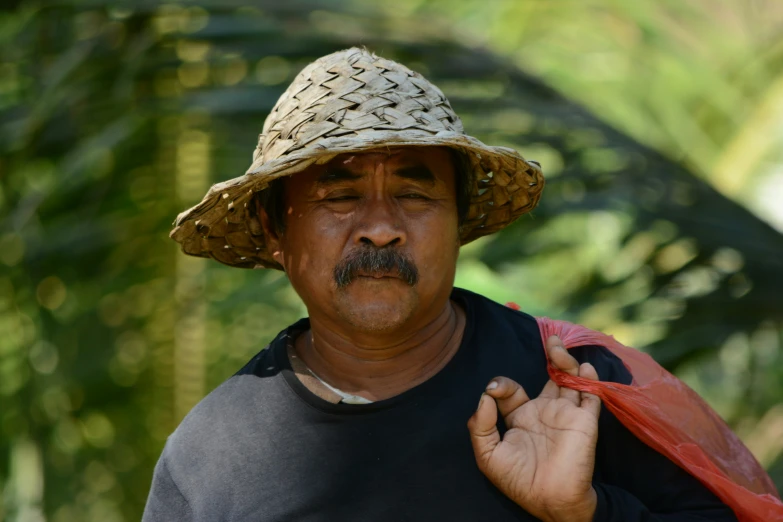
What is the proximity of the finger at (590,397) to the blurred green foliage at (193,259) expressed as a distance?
1.34 metres

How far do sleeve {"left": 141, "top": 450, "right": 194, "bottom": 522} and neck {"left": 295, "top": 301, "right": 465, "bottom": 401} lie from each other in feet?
1.13

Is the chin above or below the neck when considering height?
above

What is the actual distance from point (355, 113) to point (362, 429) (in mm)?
559

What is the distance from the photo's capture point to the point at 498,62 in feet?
10.4

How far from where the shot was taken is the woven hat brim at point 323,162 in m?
1.86

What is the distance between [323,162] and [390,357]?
384 millimetres

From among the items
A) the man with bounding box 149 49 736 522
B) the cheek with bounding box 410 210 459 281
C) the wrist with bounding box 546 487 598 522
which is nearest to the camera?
the wrist with bounding box 546 487 598 522

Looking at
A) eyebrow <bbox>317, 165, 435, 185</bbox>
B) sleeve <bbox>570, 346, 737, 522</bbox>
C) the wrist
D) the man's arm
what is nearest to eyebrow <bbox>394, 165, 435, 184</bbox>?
eyebrow <bbox>317, 165, 435, 185</bbox>

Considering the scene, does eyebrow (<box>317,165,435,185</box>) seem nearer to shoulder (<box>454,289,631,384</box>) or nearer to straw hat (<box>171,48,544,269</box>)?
straw hat (<box>171,48,544,269</box>)

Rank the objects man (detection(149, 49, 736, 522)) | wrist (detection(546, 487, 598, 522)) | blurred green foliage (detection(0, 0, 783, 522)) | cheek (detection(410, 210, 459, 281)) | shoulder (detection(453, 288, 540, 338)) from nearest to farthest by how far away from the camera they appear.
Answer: wrist (detection(546, 487, 598, 522)) < man (detection(149, 49, 736, 522)) < cheek (detection(410, 210, 459, 281)) < shoulder (detection(453, 288, 540, 338)) < blurred green foliage (detection(0, 0, 783, 522))

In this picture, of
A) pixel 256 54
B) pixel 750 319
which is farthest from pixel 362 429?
pixel 750 319

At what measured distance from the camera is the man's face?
1889 millimetres

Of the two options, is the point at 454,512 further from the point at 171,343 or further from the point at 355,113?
the point at 171,343

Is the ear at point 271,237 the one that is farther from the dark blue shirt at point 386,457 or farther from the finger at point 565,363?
the finger at point 565,363
